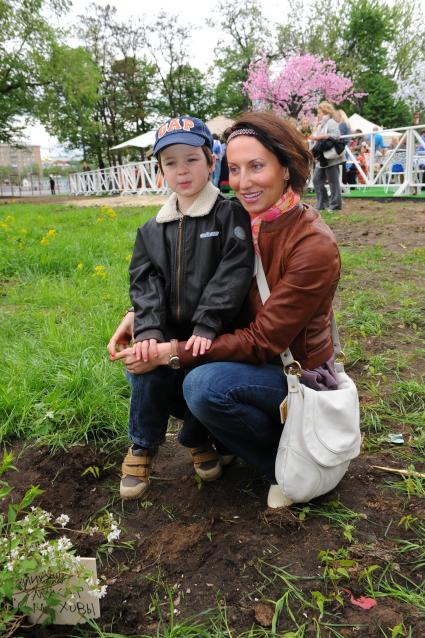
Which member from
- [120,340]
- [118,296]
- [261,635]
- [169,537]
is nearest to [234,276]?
[120,340]

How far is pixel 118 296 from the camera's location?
13.2 ft

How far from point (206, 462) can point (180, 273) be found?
2.38 feet

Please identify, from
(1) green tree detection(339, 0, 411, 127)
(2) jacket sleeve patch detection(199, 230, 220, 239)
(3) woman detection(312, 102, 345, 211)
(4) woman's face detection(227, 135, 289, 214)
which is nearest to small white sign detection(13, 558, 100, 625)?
(2) jacket sleeve patch detection(199, 230, 220, 239)

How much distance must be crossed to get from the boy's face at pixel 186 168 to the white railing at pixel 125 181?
15.6 meters

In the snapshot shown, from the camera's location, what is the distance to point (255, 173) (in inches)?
65.8

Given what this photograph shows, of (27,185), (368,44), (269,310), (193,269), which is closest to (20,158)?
(27,185)

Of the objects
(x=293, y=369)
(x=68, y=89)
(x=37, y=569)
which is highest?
(x=68, y=89)

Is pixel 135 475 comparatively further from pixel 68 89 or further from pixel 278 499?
pixel 68 89

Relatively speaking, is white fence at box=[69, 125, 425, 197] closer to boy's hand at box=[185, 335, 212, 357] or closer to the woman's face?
the woman's face

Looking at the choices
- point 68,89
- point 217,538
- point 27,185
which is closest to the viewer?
point 217,538

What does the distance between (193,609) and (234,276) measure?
3.23ft

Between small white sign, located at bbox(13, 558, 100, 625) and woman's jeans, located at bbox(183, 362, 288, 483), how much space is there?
558mm

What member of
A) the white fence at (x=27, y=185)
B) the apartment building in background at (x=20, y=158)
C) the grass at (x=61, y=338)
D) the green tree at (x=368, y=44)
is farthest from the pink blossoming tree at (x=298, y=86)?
the apartment building in background at (x=20, y=158)

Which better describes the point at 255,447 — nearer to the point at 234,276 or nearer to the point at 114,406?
the point at 234,276
